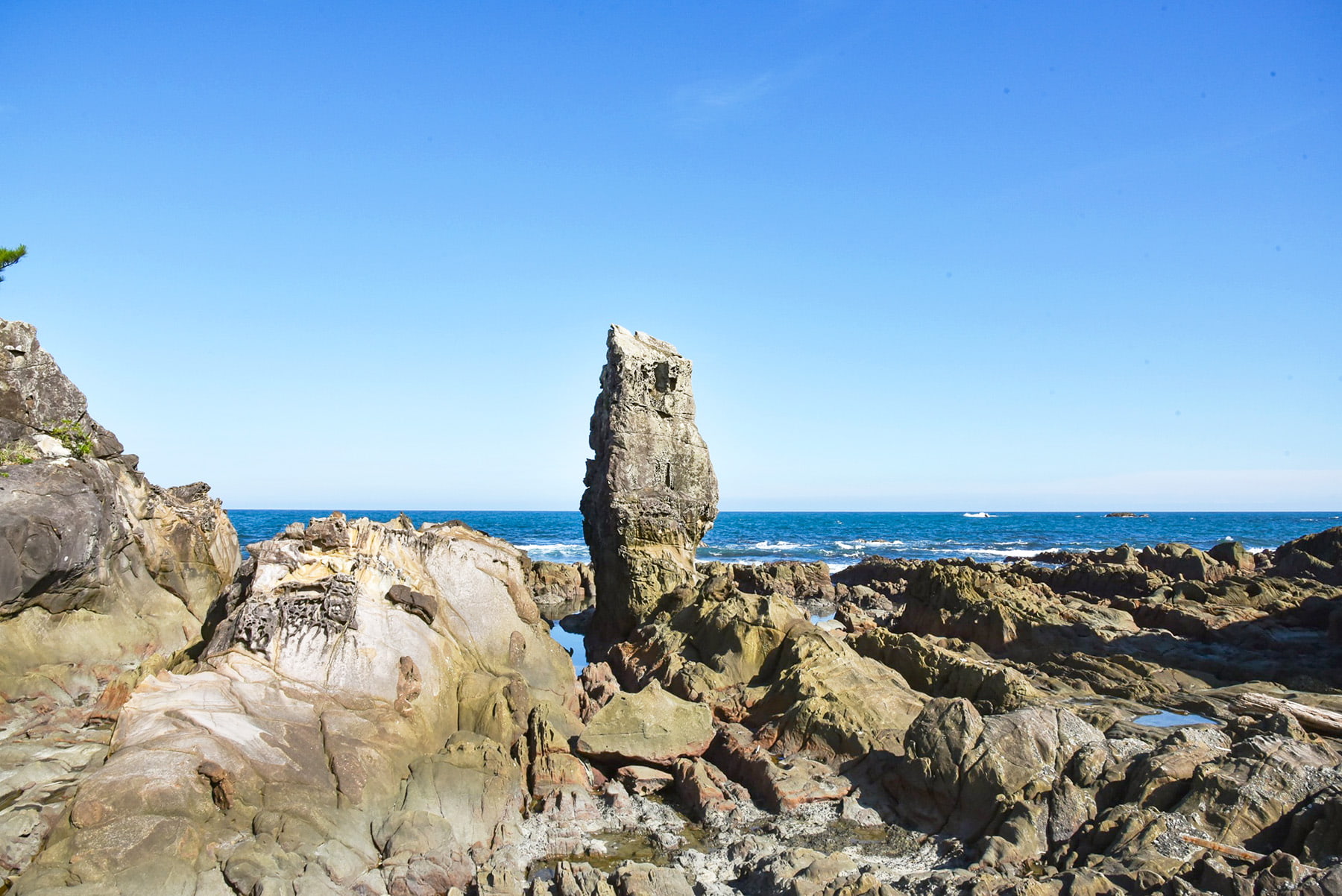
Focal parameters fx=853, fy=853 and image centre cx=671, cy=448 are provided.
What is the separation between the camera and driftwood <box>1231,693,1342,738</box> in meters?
9.18

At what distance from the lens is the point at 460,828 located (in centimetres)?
825

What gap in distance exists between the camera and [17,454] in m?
12.5

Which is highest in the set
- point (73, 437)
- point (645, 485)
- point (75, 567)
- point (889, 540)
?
point (73, 437)

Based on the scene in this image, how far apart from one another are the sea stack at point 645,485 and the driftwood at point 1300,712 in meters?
10.0

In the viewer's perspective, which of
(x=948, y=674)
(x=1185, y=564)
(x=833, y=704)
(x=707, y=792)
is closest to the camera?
(x=707, y=792)

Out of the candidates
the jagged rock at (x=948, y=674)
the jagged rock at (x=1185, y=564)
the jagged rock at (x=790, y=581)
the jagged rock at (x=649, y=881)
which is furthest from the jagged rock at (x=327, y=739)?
the jagged rock at (x=1185, y=564)

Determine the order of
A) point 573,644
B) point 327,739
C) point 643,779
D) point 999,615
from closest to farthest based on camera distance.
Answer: point 327,739 → point 643,779 → point 999,615 → point 573,644

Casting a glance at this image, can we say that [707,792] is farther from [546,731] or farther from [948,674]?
[948,674]

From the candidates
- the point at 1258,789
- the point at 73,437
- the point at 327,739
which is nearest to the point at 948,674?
the point at 1258,789

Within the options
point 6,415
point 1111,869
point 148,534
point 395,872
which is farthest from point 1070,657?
point 6,415

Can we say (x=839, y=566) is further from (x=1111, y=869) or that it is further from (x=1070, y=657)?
(x=1111, y=869)

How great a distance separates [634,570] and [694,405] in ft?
13.5

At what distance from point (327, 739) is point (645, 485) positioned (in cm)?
1083

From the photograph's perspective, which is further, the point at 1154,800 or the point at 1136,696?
the point at 1136,696
